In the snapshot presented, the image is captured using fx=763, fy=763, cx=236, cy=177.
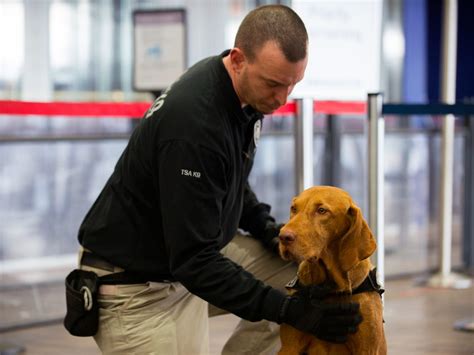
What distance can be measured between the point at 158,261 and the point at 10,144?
8.46 ft

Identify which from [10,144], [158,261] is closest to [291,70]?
[158,261]

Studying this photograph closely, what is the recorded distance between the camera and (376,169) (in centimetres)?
346

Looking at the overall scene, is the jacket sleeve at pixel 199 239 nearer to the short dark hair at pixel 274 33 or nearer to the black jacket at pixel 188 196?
the black jacket at pixel 188 196

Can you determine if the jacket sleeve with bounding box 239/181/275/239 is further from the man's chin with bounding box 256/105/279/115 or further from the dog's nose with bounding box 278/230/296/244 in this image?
the dog's nose with bounding box 278/230/296/244

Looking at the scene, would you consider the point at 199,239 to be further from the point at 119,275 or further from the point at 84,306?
the point at 84,306

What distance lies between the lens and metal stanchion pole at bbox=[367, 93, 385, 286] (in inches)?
135

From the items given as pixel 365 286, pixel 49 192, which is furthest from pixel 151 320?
pixel 49 192

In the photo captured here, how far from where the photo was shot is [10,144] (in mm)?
4867

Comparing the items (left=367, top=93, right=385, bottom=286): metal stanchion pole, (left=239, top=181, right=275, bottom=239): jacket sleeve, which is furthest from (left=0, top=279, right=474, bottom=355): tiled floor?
(left=239, top=181, right=275, bottom=239): jacket sleeve

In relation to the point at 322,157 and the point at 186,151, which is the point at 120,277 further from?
the point at 322,157

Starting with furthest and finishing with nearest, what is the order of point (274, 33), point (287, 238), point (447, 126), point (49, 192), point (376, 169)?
point (447, 126), point (49, 192), point (376, 169), point (274, 33), point (287, 238)

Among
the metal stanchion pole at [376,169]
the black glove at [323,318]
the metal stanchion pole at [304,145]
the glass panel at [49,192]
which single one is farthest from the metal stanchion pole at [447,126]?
the black glove at [323,318]

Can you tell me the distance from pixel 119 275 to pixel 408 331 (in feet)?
7.79

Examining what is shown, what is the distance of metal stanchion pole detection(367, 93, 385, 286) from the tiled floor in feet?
2.87
